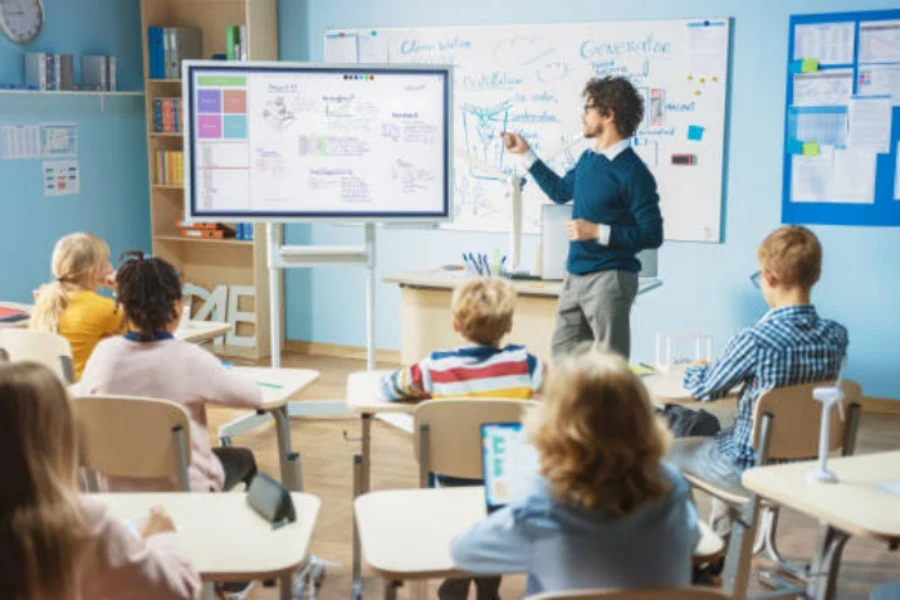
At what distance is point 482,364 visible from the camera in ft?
10.1

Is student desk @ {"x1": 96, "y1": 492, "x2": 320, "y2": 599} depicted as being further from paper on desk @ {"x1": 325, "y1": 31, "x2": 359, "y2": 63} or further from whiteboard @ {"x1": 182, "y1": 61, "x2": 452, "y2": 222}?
paper on desk @ {"x1": 325, "y1": 31, "x2": 359, "y2": 63}

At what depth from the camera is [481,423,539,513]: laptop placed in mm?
2258

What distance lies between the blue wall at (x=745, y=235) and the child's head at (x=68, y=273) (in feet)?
9.91

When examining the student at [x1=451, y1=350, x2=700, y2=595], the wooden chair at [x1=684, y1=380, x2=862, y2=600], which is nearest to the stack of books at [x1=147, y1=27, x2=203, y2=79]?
the wooden chair at [x1=684, y1=380, x2=862, y2=600]

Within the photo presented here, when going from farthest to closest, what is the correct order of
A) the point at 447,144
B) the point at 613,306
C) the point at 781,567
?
1. the point at 447,144
2. the point at 613,306
3. the point at 781,567

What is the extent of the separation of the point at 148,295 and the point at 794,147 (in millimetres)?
3863

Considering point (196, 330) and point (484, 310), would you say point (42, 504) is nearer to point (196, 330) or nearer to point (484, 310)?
point (484, 310)

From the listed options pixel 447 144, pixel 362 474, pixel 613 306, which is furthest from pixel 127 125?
pixel 362 474

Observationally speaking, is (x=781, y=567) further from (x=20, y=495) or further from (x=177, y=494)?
(x=20, y=495)

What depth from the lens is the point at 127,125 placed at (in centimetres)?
725

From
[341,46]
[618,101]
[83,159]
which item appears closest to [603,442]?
[618,101]

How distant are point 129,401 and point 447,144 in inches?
107

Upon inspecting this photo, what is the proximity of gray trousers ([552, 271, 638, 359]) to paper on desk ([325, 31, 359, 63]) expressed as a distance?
9.75 ft

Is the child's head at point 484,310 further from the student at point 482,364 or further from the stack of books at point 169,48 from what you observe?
the stack of books at point 169,48
